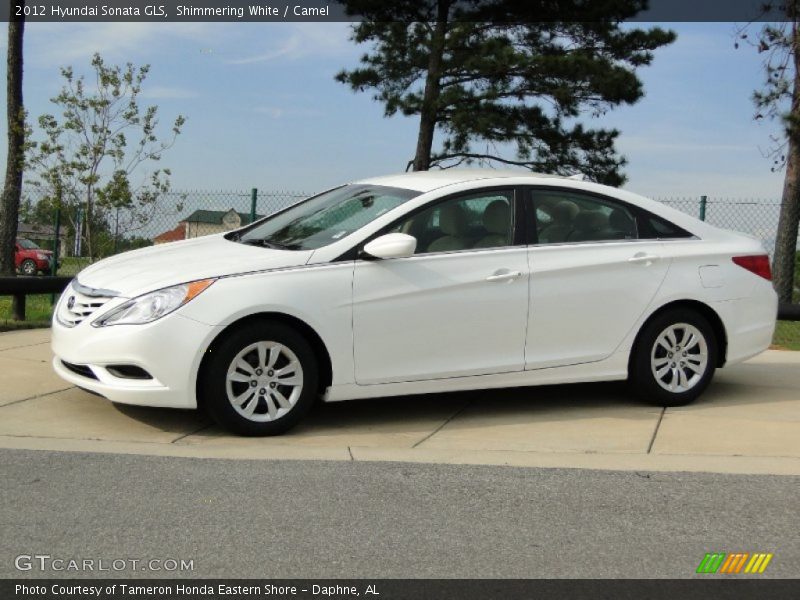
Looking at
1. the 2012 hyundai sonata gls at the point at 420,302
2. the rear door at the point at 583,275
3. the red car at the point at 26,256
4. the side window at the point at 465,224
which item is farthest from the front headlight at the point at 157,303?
the red car at the point at 26,256

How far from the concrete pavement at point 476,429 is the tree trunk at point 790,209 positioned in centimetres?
1114

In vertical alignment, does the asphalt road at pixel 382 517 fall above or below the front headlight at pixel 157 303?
below

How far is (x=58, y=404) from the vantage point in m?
7.06

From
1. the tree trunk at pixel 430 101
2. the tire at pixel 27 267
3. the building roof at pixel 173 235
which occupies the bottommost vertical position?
the tire at pixel 27 267

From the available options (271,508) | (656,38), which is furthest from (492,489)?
(656,38)

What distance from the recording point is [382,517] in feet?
15.7

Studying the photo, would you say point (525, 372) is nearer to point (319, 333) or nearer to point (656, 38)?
point (319, 333)

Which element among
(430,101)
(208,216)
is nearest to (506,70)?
(430,101)

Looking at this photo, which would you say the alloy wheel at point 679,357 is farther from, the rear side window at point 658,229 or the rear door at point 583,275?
the rear side window at point 658,229

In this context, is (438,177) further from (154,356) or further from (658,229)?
(154,356)

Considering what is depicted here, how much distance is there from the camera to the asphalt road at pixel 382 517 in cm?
419

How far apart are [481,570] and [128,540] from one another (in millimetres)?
Result: 1473
